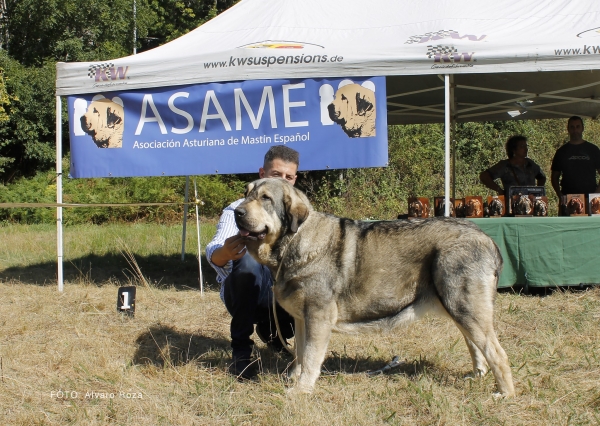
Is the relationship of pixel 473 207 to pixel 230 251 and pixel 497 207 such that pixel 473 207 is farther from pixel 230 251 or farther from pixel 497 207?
pixel 230 251

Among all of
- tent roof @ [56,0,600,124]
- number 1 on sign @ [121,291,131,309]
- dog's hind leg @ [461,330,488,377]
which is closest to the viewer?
dog's hind leg @ [461,330,488,377]

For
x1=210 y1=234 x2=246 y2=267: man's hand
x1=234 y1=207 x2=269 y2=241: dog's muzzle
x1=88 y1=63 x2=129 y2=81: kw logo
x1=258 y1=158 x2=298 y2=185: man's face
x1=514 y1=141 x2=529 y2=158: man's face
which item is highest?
x1=88 y1=63 x2=129 y2=81: kw logo

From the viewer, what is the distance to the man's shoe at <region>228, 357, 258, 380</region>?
13.6ft

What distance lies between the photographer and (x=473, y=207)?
6.95m

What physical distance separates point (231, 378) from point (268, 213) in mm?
1314

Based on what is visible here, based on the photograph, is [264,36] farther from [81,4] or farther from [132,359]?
[81,4]

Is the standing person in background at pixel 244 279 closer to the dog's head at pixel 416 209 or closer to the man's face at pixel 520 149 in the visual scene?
the dog's head at pixel 416 209

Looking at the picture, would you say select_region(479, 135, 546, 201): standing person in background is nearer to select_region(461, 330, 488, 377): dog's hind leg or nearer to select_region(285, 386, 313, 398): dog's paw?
select_region(461, 330, 488, 377): dog's hind leg

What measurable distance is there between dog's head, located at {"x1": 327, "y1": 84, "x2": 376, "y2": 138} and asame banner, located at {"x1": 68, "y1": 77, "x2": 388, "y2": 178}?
0.01 metres

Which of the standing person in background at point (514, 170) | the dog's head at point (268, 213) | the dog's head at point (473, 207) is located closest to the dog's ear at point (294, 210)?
the dog's head at point (268, 213)

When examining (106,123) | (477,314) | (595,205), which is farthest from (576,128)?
(106,123)

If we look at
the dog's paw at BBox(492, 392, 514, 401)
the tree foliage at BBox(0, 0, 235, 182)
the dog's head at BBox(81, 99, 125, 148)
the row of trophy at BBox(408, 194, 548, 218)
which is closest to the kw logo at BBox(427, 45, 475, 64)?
the row of trophy at BBox(408, 194, 548, 218)

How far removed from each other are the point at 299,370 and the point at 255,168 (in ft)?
10.2

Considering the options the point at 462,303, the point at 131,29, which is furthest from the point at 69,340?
the point at 131,29
